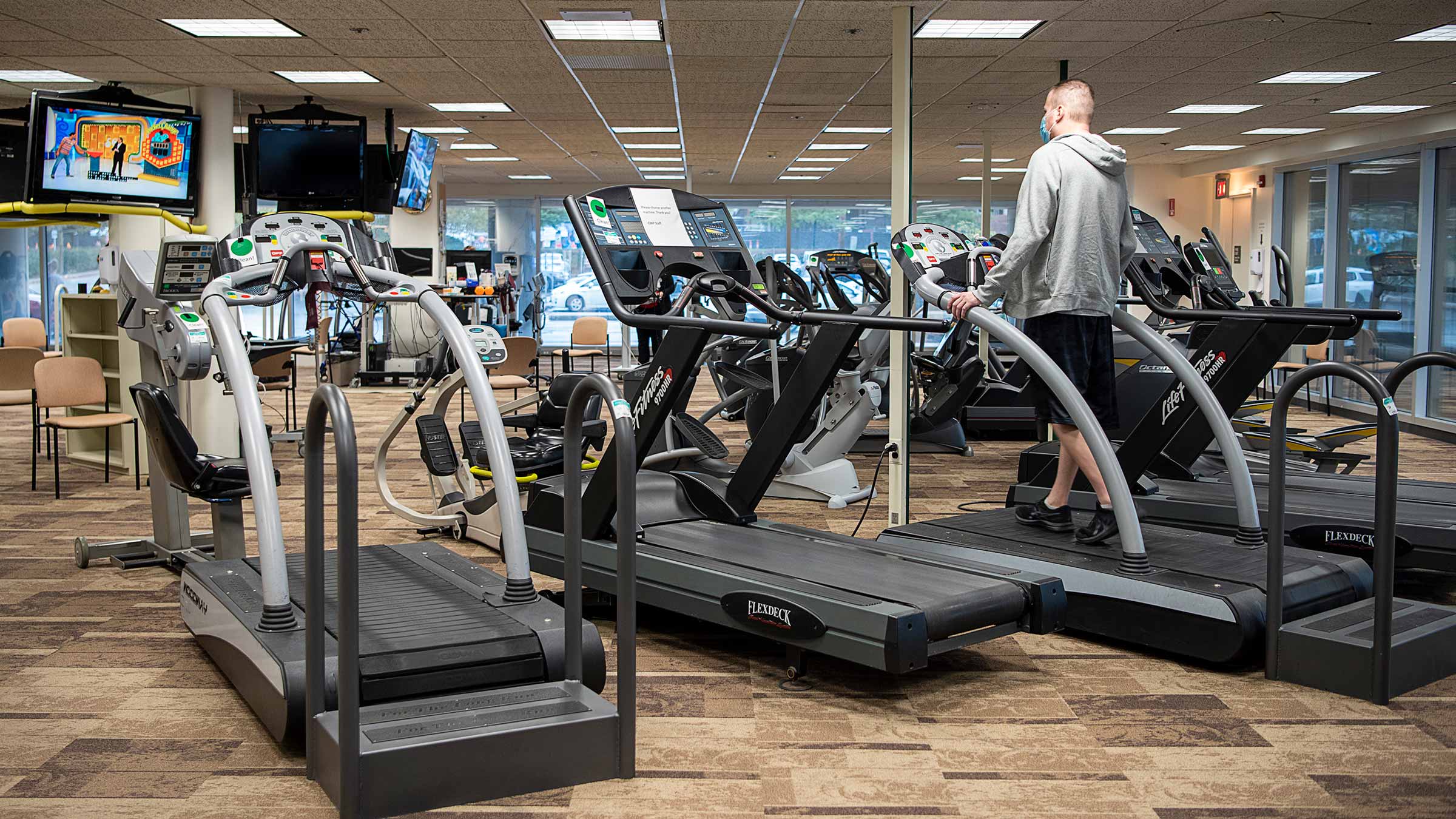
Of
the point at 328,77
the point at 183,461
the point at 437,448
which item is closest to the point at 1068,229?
the point at 437,448

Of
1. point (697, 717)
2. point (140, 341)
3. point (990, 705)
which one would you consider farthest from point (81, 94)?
point (990, 705)

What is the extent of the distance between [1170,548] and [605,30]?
4328mm

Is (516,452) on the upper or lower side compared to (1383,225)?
lower

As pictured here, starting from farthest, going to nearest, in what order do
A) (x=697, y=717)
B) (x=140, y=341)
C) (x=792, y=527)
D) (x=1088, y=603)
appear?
1. (x=140, y=341)
2. (x=792, y=527)
3. (x=1088, y=603)
4. (x=697, y=717)

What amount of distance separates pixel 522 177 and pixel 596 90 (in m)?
7.77

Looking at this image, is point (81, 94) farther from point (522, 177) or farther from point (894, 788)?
point (522, 177)

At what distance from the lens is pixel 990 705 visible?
3.12m

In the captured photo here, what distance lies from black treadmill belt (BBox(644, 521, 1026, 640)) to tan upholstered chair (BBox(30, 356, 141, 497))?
12.6ft

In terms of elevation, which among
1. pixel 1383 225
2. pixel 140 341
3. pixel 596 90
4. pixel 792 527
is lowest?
pixel 792 527

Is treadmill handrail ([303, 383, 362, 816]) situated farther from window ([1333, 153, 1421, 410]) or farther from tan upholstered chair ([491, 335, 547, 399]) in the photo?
window ([1333, 153, 1421, 410])

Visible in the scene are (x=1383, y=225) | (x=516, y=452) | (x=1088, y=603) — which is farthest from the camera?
(x=1383, y=225)

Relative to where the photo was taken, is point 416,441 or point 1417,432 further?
point 1417,432

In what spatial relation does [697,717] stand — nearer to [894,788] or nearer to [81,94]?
[894,788]

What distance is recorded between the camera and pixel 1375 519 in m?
3.09
